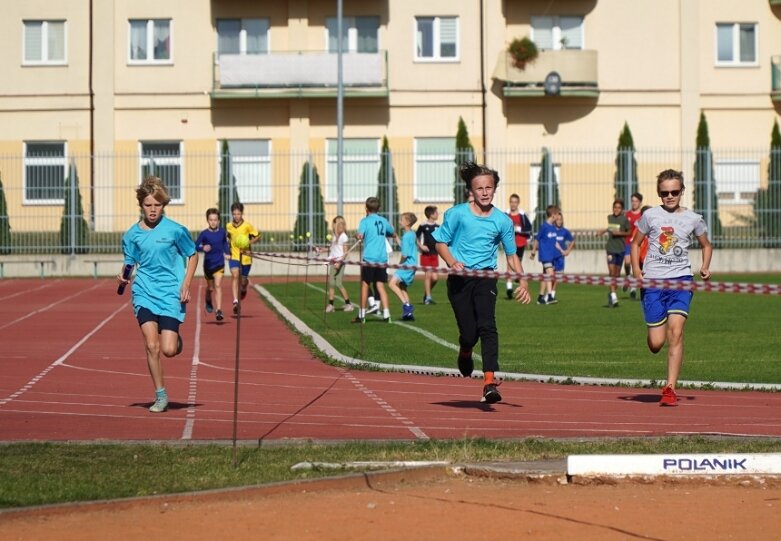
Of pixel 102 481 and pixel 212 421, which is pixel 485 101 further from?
pixel 102 481

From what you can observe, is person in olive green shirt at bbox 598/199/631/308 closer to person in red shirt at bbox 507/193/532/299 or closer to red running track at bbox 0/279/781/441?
person in red shirt at bbox 507/193/532/299

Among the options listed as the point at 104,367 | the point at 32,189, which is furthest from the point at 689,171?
the point at 104,367

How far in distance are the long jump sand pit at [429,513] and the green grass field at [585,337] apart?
259 inches

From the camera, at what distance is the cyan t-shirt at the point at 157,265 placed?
12.2m

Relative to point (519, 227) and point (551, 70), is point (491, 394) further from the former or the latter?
point (551, 70)

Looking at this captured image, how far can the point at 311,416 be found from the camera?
12.2 m

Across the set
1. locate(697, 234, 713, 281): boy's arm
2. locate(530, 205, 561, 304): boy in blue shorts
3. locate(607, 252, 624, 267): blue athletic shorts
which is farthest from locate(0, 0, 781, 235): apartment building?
locate(697, 234, 713, 281): boy's arm

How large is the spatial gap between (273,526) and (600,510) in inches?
74.2

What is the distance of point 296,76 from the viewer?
46.1 meters

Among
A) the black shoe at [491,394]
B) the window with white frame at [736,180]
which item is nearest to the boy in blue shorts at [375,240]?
the black shoe at [491,394]

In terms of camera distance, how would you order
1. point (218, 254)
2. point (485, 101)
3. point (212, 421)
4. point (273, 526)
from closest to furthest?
1. point (273, 526)
2. point (212, 421)
3. point (218, 254)
4. point (485, 101)

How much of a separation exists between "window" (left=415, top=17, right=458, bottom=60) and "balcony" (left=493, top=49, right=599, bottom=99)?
1.74m

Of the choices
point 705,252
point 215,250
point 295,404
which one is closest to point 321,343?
point 215,250

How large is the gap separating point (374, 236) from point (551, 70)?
81.7 feet
